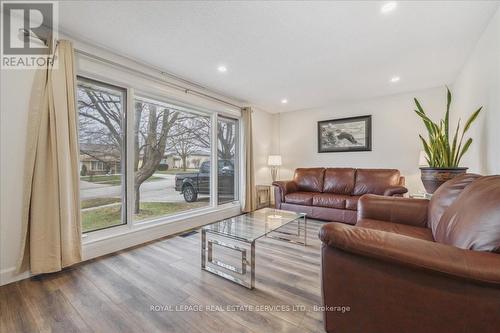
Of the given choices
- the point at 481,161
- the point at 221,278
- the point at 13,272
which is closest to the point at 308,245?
the point at 221,278

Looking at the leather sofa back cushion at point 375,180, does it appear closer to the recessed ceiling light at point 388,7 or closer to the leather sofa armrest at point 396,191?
the leather sofa armrest at point 396,191

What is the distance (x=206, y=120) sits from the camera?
12.3 ft

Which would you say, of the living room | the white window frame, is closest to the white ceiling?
the living room

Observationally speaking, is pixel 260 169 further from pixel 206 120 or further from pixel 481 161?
pixel 481 161

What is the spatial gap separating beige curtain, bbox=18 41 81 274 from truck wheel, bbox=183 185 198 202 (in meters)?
1.65

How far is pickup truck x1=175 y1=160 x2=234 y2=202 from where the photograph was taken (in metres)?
3.45

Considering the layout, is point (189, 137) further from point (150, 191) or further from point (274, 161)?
point (274, 161)

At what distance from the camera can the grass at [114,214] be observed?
2.35m

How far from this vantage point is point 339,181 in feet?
12.9

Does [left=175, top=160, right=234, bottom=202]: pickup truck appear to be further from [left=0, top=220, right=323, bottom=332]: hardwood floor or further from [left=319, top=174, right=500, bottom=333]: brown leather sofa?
[left=319, top=174, right=500, bottom=333]: brown leather sofa

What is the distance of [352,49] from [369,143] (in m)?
2.31

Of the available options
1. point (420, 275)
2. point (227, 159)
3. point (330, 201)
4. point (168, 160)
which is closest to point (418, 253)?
point (420, 275)

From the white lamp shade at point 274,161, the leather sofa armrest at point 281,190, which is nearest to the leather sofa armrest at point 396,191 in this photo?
the leather sofa armrest at point 281,190
